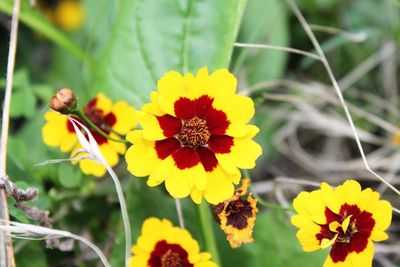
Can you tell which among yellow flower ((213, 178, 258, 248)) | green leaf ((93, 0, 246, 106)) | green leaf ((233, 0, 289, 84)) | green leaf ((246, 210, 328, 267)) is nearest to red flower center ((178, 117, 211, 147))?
yellow flower ((213, 178, 258, 248))

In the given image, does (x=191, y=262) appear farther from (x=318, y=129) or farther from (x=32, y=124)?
(x=318, y=129)

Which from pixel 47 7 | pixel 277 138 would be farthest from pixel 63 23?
pixel 277 138

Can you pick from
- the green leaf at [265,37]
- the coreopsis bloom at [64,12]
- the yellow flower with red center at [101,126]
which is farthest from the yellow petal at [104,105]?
the coreopsis bloom at [64,12]

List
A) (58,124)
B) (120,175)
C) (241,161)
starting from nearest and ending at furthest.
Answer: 1. (241,161)
2. (58,124)
3. (120,175)

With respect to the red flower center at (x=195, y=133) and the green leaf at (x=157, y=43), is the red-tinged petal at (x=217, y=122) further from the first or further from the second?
the green leaf at (x=157, y=43)

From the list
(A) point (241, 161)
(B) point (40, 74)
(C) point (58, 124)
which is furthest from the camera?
(B) point (40, 74)

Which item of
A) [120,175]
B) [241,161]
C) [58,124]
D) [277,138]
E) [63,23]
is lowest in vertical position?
[241,161]
